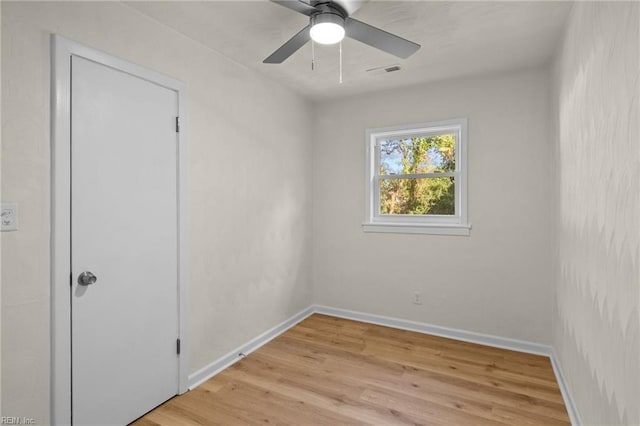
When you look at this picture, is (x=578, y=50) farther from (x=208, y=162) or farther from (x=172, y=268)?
(x=172, y=268)

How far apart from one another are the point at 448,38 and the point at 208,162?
6.58 ft

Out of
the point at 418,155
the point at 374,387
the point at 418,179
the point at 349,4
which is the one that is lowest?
the point at 374,387

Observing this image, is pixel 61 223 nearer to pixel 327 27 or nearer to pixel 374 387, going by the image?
pixel 327 27

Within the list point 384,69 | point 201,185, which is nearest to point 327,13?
point 384,69

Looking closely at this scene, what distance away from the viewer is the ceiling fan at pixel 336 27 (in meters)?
1.77

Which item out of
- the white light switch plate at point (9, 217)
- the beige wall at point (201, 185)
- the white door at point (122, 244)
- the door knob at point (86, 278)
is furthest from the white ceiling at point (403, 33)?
the door knob at point (86, 278)

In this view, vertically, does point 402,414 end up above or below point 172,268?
below

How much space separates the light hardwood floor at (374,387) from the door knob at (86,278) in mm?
957

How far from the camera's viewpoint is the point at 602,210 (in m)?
1.48

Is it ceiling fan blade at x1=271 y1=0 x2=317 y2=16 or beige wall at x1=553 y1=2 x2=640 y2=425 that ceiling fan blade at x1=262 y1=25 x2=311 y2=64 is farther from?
beige wall at x1=553 y1=2 x2=640 y2=425

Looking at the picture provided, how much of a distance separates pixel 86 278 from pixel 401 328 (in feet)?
9.52

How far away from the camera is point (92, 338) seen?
6.17ft

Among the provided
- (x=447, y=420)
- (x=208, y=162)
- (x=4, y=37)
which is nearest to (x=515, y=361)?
(x=447, y=420)

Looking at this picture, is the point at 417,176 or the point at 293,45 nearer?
the point at 293,45
